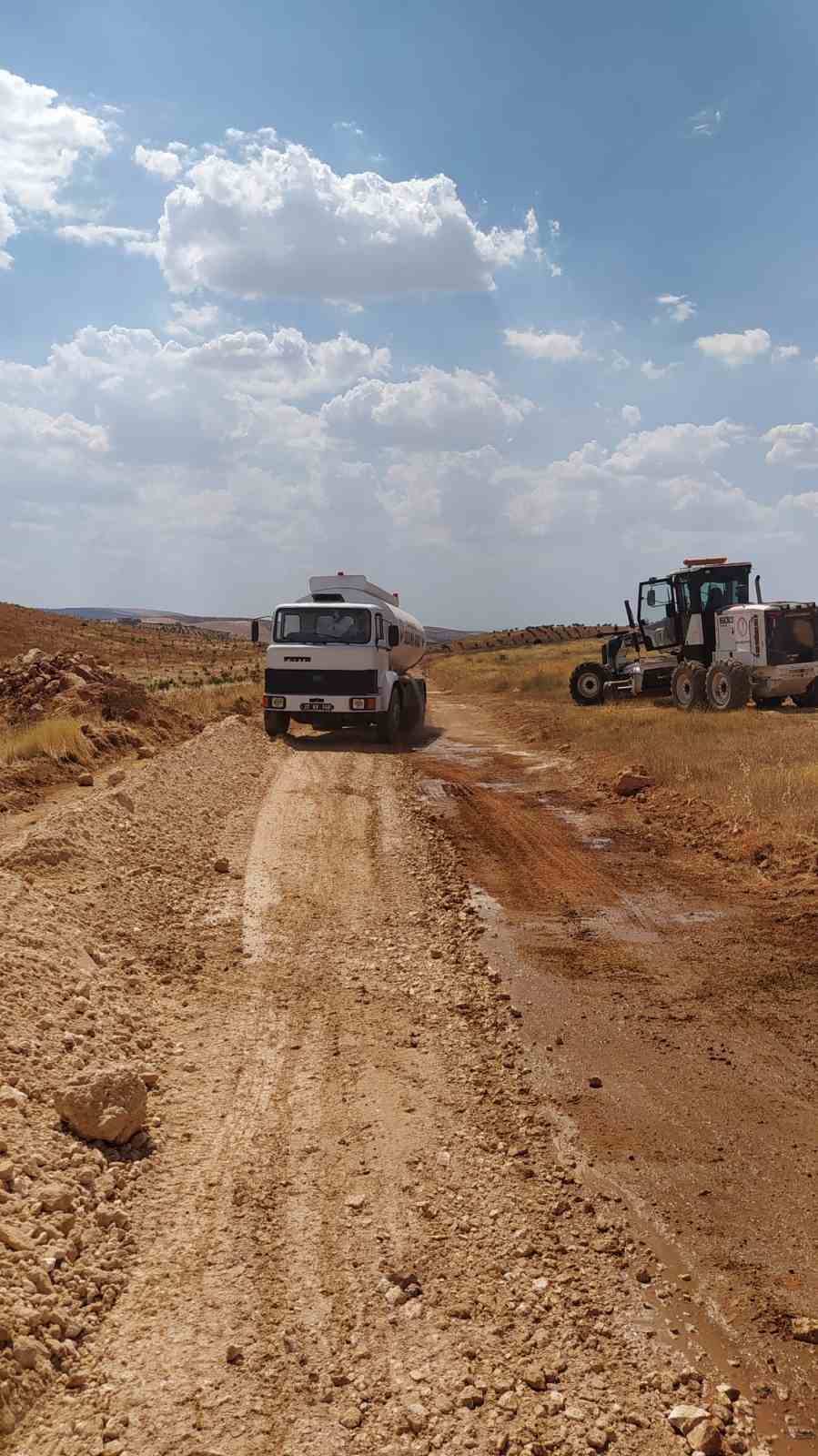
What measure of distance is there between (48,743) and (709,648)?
15597 mm

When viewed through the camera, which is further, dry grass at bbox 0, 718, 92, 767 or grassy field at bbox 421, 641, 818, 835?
dry grass at bbox 0, 718, 92, 767

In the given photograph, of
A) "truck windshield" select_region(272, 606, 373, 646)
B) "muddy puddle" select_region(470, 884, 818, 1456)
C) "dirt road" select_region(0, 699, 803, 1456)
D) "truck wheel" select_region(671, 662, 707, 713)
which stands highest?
"truck windshield" select_region(272, 606, 373, 646)

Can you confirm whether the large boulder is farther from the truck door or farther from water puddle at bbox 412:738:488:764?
the truck door

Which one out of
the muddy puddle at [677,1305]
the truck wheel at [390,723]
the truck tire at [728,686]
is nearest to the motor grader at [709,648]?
the truck tire at [728,686]

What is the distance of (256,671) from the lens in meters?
40.3

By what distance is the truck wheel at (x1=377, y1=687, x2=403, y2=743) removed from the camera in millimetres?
18516

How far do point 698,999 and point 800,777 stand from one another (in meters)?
6.23

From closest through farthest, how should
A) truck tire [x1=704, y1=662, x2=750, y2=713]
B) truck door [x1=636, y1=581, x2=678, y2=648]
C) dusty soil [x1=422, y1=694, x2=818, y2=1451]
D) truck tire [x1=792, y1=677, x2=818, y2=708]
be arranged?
dusty soil [x1=422, y1=694, x2=818, y2=1451], truck tire [x1=704, y1=662, x2=750, y2=713], truck tire [x1=792, y1=677, x2=818, y2=708], truck door [x1=636, y1=581, x2=678, y2=648]

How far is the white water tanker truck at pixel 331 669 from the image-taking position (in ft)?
58.8

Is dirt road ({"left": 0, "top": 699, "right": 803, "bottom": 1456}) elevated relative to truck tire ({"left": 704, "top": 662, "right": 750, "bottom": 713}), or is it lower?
lower

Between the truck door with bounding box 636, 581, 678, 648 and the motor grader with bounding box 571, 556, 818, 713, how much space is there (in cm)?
2

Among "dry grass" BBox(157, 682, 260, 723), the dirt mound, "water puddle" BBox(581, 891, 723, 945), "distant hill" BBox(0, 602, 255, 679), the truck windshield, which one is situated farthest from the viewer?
"distant hill" BBox(0, 602, 255, 679)

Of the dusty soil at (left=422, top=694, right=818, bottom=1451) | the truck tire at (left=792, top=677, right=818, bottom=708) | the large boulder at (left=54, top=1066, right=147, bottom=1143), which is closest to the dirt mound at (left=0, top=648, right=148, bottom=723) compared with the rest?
the dusty soil at (left=422, top=694, right=818, bottom=1451)

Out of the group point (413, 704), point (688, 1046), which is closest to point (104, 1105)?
point (688, 1046)
